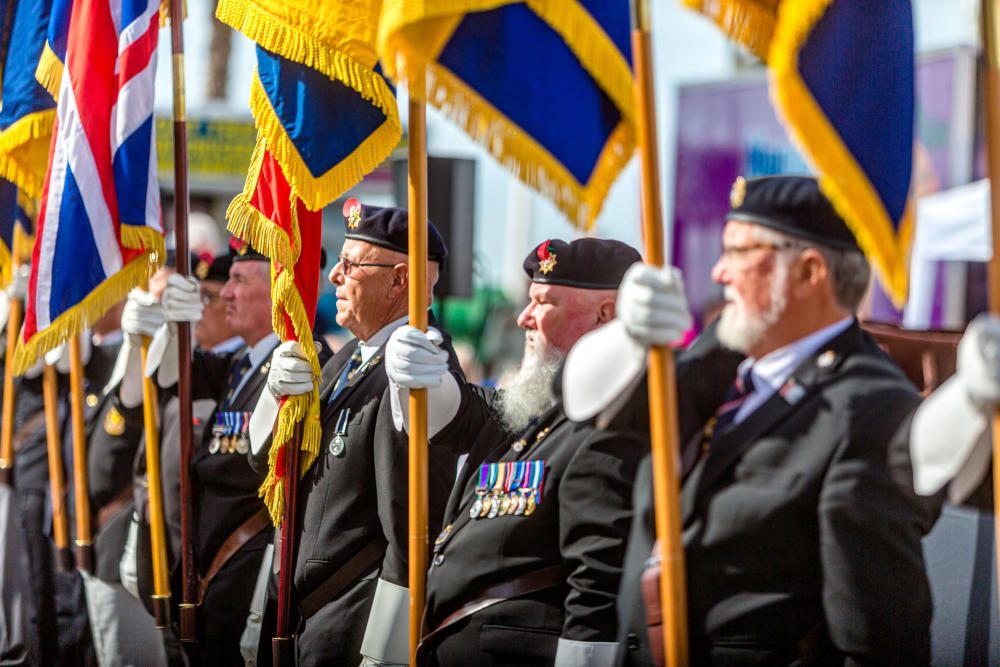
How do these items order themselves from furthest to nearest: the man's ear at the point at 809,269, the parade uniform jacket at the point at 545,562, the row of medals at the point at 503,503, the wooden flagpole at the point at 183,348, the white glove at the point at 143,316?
the white glove at the point at 143,316 < the wooden flagpole at the point at 183,348 < the row of medals at the point at 503,503 < the parade uniform jacket at the point at 545,562 < the man's ear at the point at 809,269

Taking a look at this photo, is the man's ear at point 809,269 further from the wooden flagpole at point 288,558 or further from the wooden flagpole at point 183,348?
the wooden flagpole at point 183,348

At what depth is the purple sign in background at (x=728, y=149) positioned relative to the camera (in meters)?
11.0

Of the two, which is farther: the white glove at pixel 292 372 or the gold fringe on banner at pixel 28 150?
the gold fringe on banner at pixel 28 150

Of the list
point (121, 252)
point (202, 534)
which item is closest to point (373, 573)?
point (202, 534)

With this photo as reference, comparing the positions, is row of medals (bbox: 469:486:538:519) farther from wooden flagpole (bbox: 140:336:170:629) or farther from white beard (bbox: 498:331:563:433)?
wooden flagpole (bbox: 140:336:170:629)

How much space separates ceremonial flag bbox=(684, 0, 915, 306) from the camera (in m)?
2.82

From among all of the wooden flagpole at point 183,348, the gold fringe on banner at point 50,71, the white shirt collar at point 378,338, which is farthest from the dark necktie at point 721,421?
the gold fringe on banner at point 50,71

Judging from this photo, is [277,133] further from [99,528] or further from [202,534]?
[99,528]

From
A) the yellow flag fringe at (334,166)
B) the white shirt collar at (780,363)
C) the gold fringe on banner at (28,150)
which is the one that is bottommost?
the white shirt collar at (780,363)

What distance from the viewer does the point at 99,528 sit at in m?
6.73

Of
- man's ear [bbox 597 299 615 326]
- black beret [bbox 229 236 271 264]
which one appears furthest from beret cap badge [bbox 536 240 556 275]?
black beret [bbox 229 236 271 264]

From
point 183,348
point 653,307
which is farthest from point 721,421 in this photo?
point 183,348

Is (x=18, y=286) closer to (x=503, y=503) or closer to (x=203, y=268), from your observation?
(x=203, y=268)

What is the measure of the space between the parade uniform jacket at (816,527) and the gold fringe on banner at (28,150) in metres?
3.66
